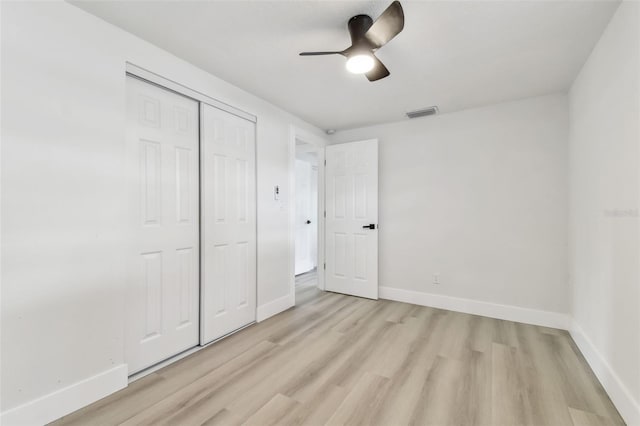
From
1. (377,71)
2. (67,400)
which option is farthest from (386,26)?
(67,400)

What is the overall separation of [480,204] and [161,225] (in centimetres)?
336

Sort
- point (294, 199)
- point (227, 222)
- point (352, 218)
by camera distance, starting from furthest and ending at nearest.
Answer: point (352, 218), point (294, 199), point (227, 222)

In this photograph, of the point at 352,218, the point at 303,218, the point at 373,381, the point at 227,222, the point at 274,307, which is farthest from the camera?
the point at 303,218

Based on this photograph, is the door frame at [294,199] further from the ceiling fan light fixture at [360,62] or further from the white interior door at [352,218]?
the ceiling fan light fixture at [360,62]

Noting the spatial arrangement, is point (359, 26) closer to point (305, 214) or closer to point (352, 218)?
point (352, 218)

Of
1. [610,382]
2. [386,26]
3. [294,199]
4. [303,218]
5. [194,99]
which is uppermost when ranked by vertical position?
[386,26]

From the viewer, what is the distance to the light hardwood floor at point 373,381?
1.60 meters

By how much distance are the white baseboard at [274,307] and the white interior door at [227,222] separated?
0.27 ft

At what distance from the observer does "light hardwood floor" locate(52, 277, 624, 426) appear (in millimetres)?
1599

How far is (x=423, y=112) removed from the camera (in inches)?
133

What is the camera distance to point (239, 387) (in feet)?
6.12

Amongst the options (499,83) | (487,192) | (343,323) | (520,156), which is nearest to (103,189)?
(343,323)

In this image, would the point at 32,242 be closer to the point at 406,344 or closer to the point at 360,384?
the point at 360,384

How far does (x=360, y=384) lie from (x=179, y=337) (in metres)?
1.52
